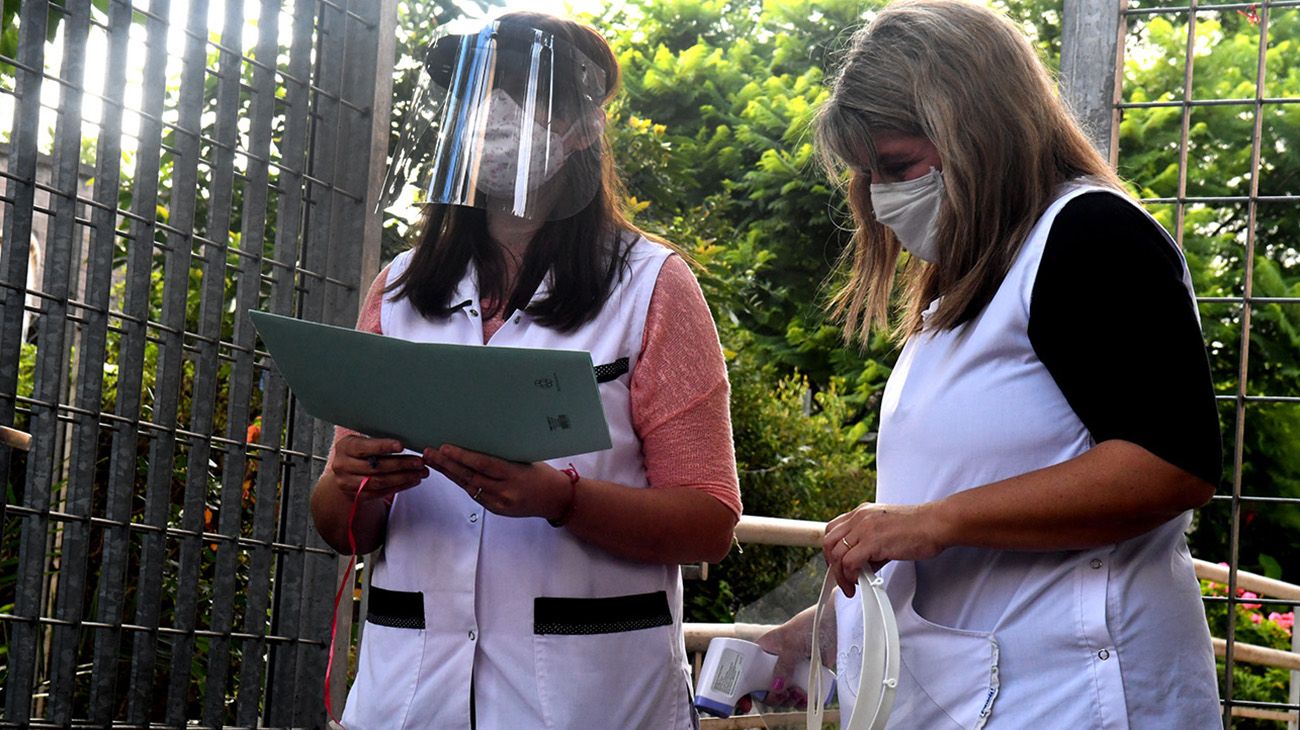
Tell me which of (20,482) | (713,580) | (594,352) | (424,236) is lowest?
(713,580)

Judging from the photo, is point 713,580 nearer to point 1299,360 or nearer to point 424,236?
point 1299,360

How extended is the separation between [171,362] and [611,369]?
40.9 inches

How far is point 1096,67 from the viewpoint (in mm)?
A: 2896

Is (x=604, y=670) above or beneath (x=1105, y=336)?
beneath

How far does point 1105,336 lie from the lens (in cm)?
161

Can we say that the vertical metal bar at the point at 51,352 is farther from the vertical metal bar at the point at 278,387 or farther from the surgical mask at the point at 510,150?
the surgical mask at the point at 510,150

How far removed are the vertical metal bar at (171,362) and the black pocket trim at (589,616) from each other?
3.36ft

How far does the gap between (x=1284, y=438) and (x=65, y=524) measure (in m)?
8.77

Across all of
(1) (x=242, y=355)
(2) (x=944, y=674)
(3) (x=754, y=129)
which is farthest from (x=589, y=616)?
(3) (x=754, y=129)

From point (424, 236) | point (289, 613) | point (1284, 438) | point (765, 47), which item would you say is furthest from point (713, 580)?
point (765, 47)

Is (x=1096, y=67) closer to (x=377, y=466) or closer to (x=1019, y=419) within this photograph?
(x=1019, y=419)

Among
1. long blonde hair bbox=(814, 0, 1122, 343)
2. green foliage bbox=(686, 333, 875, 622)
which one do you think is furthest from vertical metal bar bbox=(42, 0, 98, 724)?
green foliage bbox=(686, 333, 875, 622)

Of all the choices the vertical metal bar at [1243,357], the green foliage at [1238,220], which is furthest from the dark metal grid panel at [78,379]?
the green foliage at [1238,220]

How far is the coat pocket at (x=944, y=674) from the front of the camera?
168 centimetres
